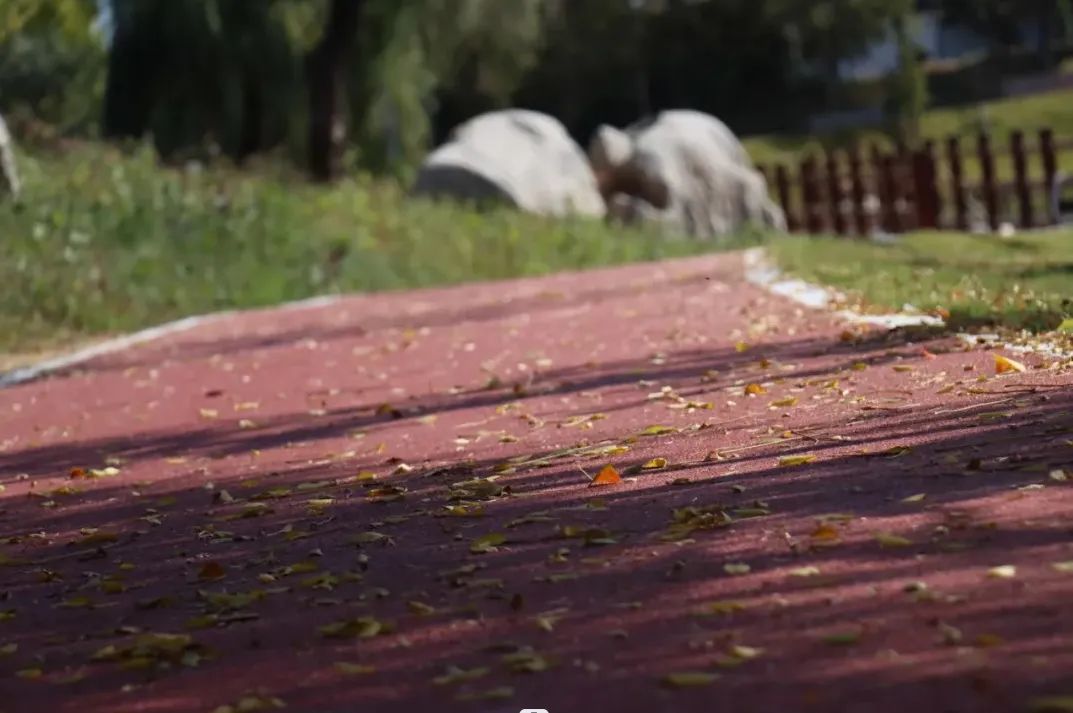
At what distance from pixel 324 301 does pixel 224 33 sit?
9345 mm

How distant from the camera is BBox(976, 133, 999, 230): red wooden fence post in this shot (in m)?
31.8

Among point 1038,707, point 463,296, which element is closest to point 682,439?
point 1038,707

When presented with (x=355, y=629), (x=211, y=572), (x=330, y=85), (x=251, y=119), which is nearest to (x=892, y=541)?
(x=355, y=629)

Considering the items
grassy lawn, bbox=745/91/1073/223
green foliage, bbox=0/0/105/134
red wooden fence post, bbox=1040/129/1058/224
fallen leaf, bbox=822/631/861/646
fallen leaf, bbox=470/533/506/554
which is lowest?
grassy lawn, bbox=745/91/1073/223

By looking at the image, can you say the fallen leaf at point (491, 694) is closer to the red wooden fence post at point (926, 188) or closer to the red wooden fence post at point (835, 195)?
the red wooden fence post at point (926, 188)

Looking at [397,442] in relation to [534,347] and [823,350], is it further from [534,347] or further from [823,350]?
[534,347]

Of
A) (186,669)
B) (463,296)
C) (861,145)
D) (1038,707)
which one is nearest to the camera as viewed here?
(1038,707)

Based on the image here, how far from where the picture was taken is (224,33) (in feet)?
102

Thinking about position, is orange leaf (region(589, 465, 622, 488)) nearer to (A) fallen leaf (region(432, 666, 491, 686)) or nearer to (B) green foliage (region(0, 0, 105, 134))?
(A) fallen leaf (region(432, 666, 491, 686))

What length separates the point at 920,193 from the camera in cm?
3394

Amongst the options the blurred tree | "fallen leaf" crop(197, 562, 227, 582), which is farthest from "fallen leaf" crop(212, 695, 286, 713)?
the blurred tree

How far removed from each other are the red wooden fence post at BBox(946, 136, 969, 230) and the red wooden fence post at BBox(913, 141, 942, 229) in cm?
62

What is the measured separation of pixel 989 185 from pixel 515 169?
7.52 m

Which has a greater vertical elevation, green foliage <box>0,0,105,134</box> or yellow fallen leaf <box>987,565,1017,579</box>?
green foliage <box>0,0,105,134</box>
